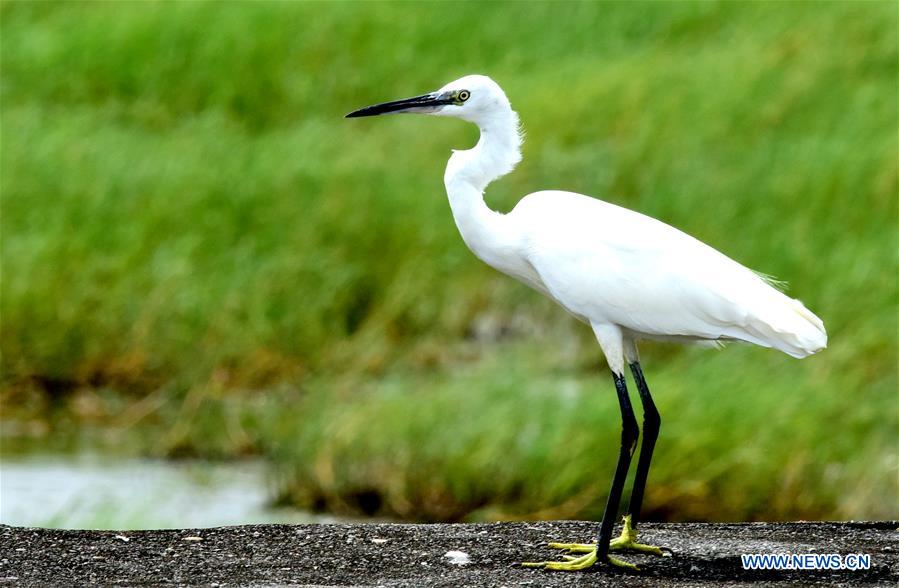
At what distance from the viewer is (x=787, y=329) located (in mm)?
4660

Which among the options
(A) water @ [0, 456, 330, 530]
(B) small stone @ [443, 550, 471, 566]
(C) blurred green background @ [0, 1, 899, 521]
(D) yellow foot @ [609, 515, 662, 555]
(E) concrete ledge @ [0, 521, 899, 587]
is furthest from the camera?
(C) blurred green background @ [0, 1, 899, 521]

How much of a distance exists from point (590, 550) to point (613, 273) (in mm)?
840

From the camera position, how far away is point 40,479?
7.37m

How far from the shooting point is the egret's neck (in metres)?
4.85

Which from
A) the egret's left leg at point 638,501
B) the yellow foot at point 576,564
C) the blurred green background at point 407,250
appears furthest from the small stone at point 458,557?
the blurred green background at point 407,250

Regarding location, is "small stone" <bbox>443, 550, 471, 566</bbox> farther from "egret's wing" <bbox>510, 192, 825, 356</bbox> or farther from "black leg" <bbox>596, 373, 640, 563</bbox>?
"egret's wing" <bbox>510, 192, 825, 356</bbox>

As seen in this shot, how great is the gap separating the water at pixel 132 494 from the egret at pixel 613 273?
7.70ft

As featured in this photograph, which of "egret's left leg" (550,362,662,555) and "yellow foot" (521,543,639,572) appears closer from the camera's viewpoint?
"yellow foot" (521,543,639,572)

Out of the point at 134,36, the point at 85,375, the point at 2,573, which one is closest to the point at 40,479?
the point at 85,375

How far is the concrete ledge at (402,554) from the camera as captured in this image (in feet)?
14.8

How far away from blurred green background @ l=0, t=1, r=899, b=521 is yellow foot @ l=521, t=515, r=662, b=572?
1.74 meters

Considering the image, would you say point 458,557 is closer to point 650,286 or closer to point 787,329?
point 650,286

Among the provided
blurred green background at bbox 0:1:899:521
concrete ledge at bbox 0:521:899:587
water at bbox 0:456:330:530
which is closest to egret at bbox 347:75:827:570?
concrete ledge at bbox 0:521:899:587

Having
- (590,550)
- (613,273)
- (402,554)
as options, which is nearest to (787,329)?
(613,273)
